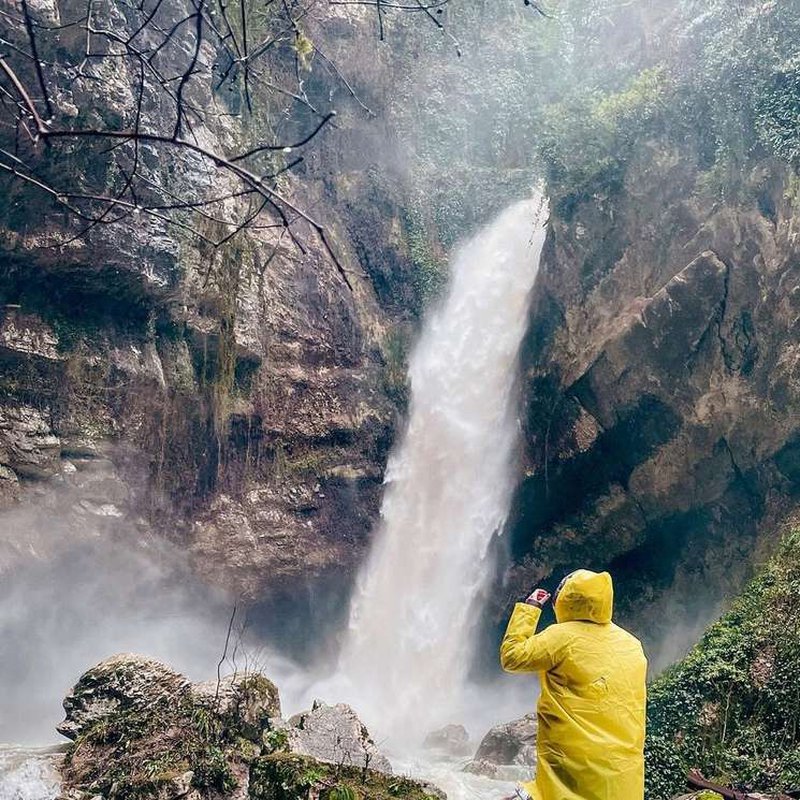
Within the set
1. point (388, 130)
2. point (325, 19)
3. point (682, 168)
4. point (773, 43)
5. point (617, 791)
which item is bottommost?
point (617, 791)

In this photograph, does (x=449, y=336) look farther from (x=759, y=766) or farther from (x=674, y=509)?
(x=759, y=766)

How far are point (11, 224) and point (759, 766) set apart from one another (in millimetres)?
11394

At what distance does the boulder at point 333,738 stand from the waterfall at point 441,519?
582 cm

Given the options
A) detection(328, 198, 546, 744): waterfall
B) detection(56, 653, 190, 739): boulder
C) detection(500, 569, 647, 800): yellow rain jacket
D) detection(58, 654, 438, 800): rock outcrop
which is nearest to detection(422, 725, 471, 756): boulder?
detection(328, 198, 546, 744): waterfall

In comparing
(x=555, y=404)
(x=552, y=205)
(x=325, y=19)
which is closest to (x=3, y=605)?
(x=555, y=404)

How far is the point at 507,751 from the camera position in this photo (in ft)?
30.9

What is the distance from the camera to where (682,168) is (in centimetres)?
1137

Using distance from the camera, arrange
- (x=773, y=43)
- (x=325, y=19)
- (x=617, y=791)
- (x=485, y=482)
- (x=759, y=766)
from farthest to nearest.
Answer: (x=325, y=19) < (x=485, y=482) < (x=773, y=43) < (x=759, y=766) < (x=617, y=791)

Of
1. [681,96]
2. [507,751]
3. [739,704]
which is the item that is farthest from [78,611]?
[681,96]

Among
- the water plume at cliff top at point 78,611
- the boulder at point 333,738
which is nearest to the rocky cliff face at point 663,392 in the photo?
the water plume at cliff top at point 78,611

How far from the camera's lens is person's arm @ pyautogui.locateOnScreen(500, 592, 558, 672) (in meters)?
3.21

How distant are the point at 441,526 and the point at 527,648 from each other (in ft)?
35.4

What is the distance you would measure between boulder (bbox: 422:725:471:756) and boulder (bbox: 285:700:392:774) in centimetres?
447

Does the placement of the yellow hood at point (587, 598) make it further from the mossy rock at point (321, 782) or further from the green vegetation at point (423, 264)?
the green vegetation at point (423, 264)
